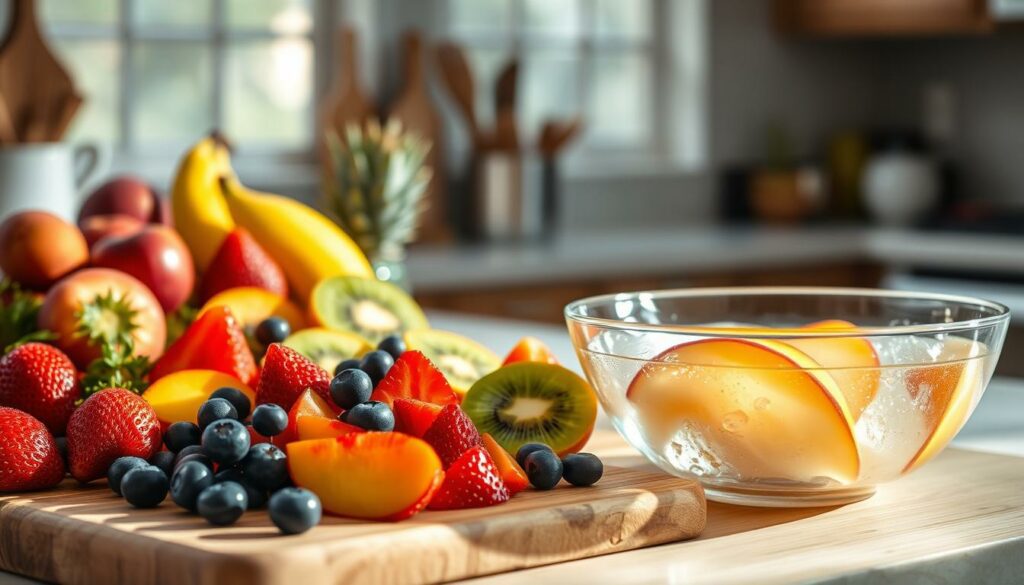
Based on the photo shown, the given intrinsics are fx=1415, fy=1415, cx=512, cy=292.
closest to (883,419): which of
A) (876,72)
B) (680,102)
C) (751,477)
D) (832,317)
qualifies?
(751,477)

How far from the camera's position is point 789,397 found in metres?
0.89

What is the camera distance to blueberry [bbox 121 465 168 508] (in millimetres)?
830

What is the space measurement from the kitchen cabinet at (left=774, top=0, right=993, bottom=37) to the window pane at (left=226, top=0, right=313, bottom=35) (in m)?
1.54

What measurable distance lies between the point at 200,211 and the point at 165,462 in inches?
25.0

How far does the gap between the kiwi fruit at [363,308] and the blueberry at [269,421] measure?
40cm

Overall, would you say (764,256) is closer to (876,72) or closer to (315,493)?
(876,72)

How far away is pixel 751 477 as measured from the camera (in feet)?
3.07

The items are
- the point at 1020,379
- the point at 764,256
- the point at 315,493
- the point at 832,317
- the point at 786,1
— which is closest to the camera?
the point at 315,493

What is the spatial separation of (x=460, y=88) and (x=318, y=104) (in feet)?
1.27

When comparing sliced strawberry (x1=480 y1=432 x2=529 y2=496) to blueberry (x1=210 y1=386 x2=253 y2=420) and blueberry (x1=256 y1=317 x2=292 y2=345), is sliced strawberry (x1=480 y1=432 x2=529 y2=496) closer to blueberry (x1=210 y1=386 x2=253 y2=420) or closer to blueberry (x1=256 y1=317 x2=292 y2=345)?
blueberry (x1=210 y1=386 x2=253 y2=420)

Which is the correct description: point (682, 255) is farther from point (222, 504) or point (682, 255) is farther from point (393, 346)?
point (222, 504)

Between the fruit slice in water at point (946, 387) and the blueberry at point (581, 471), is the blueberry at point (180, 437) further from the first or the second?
the fruit slice in water at point (946, 387)

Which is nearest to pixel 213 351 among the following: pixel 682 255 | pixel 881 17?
pixel 682 255

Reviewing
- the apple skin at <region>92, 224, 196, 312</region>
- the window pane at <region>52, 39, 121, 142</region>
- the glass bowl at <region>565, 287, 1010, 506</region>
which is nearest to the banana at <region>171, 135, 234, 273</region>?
the apple skin at <region>92, 224, 196, 312</region>
